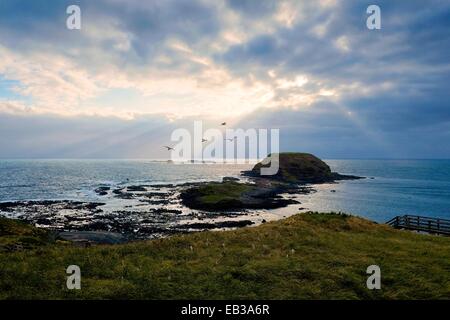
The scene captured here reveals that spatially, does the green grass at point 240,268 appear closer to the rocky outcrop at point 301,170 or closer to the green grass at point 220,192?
the green grass at point 220,192

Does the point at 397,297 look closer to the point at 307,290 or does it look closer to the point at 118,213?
the point at 307,290

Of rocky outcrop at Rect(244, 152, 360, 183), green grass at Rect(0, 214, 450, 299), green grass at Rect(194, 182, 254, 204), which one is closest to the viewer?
green grass at Rect(0, 214, 450, 299)

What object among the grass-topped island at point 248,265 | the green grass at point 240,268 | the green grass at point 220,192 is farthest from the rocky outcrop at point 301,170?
the green grass at point 240,268

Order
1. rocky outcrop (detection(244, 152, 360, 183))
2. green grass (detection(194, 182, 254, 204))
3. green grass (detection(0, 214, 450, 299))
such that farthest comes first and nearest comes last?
rocky outcrop (detection(244, 152, 360, 183)), green grass (detection(194, 182, 254, 204)), green grass (detection(0, 214, 450, 299))

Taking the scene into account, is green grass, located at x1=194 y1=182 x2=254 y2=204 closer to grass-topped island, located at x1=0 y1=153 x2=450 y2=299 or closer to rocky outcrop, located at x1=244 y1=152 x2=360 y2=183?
rocky outcrop, located at x1=244 y1=152 x2=360 y2=183

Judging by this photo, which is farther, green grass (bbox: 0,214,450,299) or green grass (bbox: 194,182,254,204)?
green grass (bbox: 194,182,254,204)

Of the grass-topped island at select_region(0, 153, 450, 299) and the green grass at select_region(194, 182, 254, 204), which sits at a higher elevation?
the grass-topped island at select_region(0, 153, 450, 299)

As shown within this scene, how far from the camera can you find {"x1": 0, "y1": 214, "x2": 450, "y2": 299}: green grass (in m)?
14.1

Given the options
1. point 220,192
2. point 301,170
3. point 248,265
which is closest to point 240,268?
point 248,265

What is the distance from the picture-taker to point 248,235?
24250 millimetres

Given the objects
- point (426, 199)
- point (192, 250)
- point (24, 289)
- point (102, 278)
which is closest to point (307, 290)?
point (192, 250)

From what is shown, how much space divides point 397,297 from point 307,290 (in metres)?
3.72

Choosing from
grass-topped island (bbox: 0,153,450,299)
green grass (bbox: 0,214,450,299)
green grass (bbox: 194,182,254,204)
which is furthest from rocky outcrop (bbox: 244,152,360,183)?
green grass (bbox: 0,214,450,299)

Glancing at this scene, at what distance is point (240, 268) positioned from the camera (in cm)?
1700
